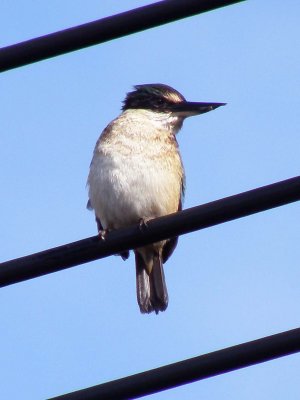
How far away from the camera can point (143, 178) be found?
6488 millimetres

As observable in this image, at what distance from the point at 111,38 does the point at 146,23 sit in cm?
13

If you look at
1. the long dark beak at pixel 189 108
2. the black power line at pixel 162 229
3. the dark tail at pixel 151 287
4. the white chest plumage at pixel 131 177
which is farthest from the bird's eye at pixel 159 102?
the black power line at pixel 162 229

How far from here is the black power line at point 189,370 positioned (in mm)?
3168

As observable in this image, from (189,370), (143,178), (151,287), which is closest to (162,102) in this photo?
(143,178)

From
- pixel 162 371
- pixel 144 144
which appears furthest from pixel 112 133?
pixel 162 371

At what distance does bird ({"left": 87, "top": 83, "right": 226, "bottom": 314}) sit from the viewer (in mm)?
6484

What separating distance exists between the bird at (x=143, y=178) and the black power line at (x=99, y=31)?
2.69 metres

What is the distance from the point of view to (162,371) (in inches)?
126

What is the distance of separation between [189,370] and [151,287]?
388 centimetres

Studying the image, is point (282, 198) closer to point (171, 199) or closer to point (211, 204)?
point (211, 204)

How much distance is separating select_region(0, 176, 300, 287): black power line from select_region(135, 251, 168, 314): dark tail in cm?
317

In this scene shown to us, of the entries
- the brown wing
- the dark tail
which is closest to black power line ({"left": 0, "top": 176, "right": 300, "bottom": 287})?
the dark tail

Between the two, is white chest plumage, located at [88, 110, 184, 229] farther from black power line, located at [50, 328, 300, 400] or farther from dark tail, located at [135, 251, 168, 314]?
black power line, located at [50, 328, 300, 400]

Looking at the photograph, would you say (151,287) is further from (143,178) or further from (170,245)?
(143,178)
